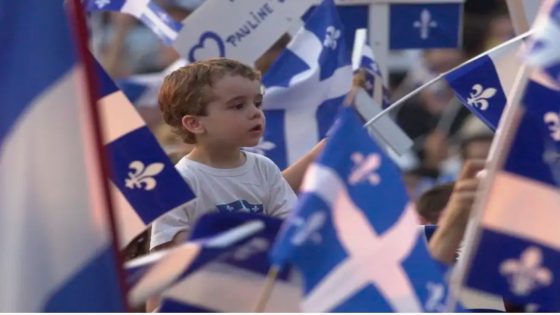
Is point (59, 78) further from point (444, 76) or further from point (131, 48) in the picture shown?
point (131, 48)

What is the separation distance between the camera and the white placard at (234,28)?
5734mm

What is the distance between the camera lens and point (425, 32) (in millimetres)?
6215

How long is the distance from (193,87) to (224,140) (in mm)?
147

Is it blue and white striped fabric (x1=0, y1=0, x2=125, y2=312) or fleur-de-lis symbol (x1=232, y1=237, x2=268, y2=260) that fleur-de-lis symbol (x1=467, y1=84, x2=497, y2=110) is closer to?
fleur-de-lis symbol (x1=232, y1=237, x2=268, y2=260)

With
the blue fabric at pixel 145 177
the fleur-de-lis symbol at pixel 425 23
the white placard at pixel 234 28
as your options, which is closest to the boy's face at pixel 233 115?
the blue fabric at pixel 145 177

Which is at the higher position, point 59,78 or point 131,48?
point 59,78

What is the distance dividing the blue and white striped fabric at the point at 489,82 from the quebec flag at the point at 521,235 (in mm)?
1795

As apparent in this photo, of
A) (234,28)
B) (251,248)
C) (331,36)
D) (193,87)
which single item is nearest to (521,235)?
(251,248)

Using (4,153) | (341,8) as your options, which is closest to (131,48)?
(341,8)

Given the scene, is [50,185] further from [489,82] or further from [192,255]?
[489,82]

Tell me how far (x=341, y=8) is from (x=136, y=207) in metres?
2.66

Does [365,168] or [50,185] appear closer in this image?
[50,185]

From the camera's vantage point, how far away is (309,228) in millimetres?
2764

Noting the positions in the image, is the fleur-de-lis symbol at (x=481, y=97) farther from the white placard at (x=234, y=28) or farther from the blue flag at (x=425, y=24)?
the blue flag at (x=425, y=24)
